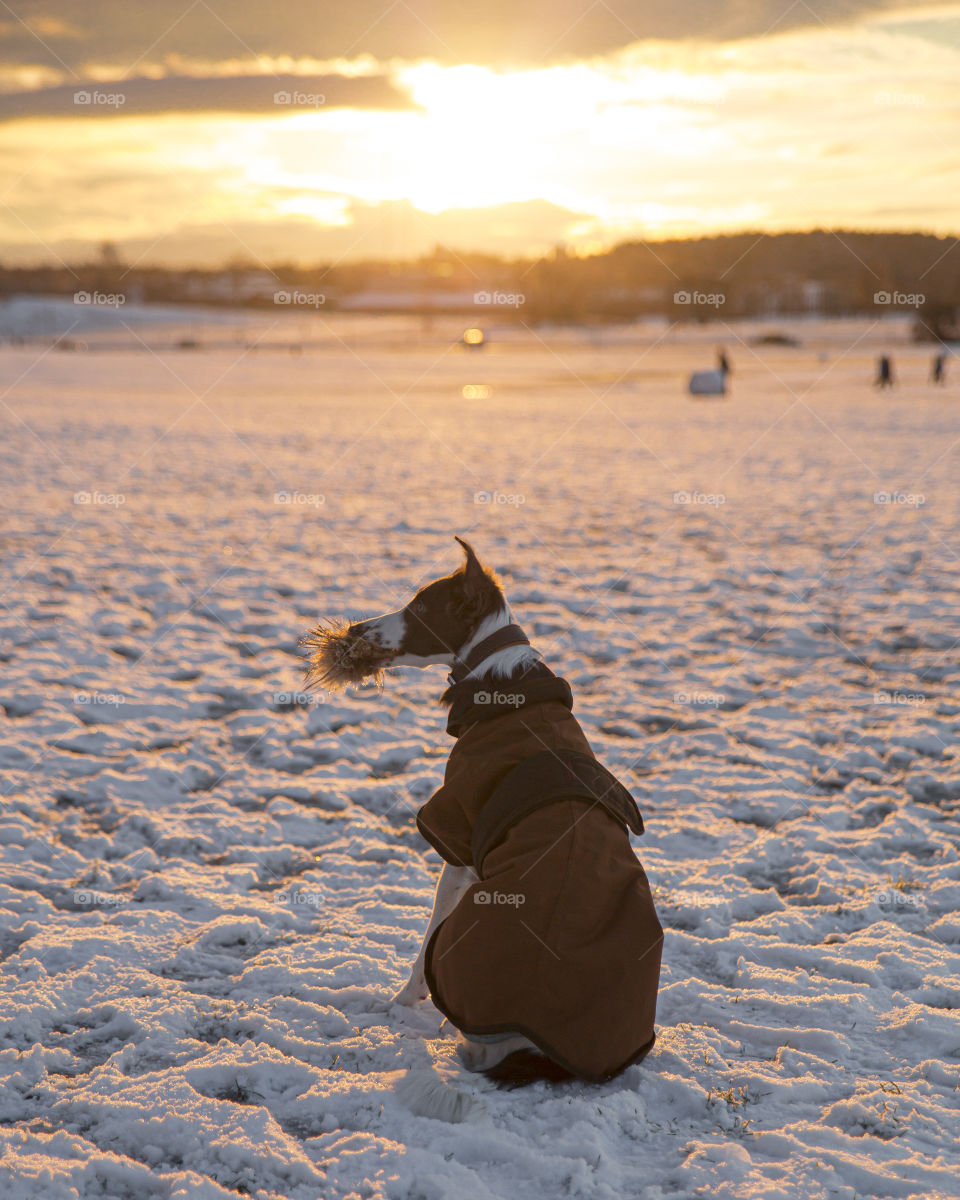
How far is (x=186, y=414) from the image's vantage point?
29875mm

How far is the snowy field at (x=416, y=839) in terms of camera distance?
11.3 feet

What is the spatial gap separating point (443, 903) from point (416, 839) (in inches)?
66.8

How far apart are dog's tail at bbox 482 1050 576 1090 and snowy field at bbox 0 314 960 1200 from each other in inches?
2.5

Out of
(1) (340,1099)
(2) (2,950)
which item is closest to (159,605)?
(2) (2,950)

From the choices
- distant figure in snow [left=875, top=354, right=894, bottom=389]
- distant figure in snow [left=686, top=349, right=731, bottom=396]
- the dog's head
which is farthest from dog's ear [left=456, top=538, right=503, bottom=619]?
distant figure in snow [left=875, top=354, right=894, bottom=389]

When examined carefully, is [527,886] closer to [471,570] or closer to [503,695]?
[503,695]

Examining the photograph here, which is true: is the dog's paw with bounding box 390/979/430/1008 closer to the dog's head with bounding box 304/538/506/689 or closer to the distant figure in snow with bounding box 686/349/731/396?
the dog's head with bounding box 304/538/506/689

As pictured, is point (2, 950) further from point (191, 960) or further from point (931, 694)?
point (931, 694)

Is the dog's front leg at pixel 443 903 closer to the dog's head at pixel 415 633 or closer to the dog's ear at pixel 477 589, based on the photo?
the dog's head at pixel 415 633

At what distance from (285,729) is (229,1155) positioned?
4261mm

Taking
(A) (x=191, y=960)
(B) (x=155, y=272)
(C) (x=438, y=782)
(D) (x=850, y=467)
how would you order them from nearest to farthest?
(A) (x=191, y=960)
(C) (x=438, y=782)
(D) (x=850, y=467)
(B) (x=155, y=272)

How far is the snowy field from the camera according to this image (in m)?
3.46

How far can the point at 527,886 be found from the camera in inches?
142

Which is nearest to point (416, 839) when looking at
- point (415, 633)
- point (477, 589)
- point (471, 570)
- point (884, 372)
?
point (415, 633)
